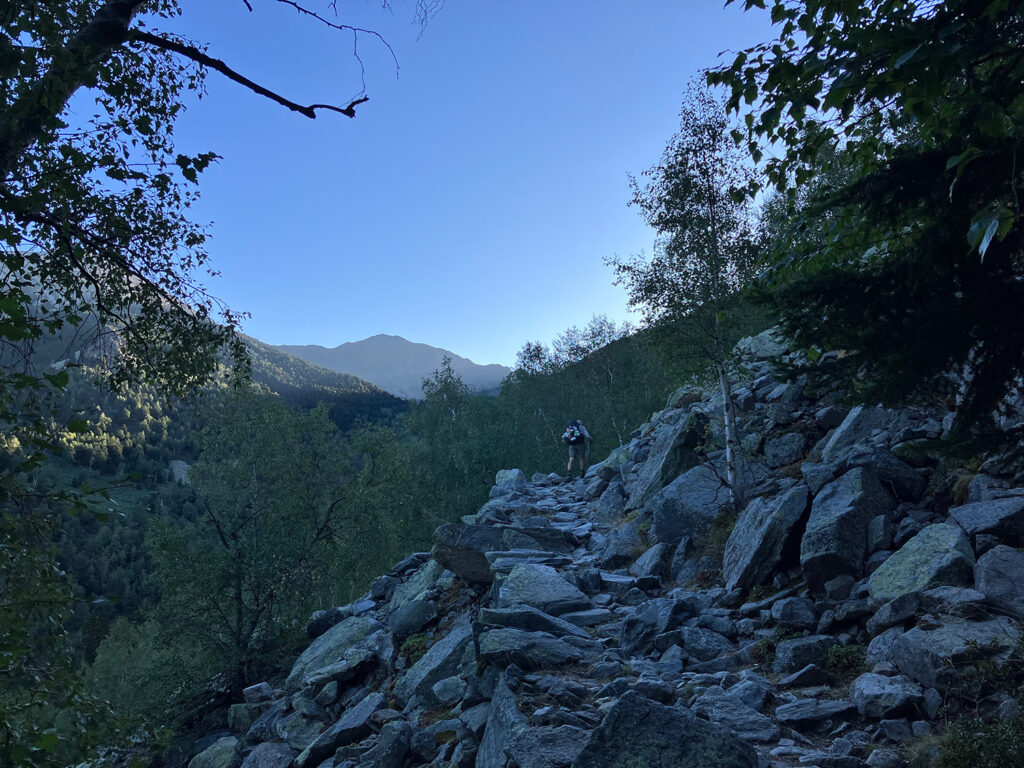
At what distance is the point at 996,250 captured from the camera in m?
5.98

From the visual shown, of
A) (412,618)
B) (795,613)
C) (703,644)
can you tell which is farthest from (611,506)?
(795,613)

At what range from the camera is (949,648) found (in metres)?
5.99

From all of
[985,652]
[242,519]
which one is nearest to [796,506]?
[985,652]

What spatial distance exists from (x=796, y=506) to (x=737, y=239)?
804 centimetres

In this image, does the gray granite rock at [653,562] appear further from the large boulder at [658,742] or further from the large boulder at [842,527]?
the large boulder at [658,742]

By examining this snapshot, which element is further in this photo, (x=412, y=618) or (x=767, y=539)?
(x=412, y=618)

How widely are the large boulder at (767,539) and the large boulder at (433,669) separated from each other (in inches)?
193

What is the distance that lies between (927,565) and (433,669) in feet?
24.7

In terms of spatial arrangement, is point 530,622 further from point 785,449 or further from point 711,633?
point 785,449

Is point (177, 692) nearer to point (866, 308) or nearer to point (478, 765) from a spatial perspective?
point (478, 765)

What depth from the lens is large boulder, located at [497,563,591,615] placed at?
1128cm

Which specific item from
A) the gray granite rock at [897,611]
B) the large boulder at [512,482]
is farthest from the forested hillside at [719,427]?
the large boulder at [512,482]

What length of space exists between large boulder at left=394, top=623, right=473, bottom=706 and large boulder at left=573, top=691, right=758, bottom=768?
5235 mm

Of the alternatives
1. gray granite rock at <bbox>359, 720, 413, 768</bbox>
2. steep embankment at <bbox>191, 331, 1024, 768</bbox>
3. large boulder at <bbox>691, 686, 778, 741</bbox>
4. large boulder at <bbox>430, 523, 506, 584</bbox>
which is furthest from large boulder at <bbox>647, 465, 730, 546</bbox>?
gray granite rock at <bbox>359, 720, 413, 768</bbox>
